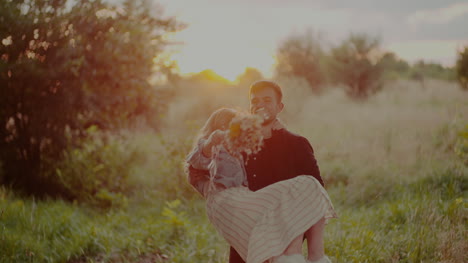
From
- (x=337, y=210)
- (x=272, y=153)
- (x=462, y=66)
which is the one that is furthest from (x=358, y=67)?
(x=272, y=153)

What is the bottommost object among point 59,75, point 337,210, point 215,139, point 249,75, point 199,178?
point 337,210

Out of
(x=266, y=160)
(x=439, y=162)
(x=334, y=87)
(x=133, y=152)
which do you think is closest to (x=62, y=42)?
(x=133, y=152)

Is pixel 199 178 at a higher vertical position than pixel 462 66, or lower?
lower

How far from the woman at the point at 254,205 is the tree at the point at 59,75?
3.85m

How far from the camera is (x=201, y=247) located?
14.6 ft

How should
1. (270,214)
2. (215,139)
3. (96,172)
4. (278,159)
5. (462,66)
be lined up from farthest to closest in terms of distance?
(462,66), (96,172), (278,159), (215,139), (270,214)

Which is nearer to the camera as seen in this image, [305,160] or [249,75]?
[305,160]

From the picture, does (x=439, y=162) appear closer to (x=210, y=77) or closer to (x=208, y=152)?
(x=208, y=152)

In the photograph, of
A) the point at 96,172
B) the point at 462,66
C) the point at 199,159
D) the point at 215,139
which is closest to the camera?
the point at 215,139

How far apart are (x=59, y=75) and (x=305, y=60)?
20.4 meters

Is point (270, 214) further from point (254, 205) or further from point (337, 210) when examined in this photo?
point (337, 210)

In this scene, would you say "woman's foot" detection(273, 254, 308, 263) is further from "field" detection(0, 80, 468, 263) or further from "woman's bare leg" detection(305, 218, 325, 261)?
"field" detection(0, 80, 468, 263)

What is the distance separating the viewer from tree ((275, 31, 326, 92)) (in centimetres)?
2441

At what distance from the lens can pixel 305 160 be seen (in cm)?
281
